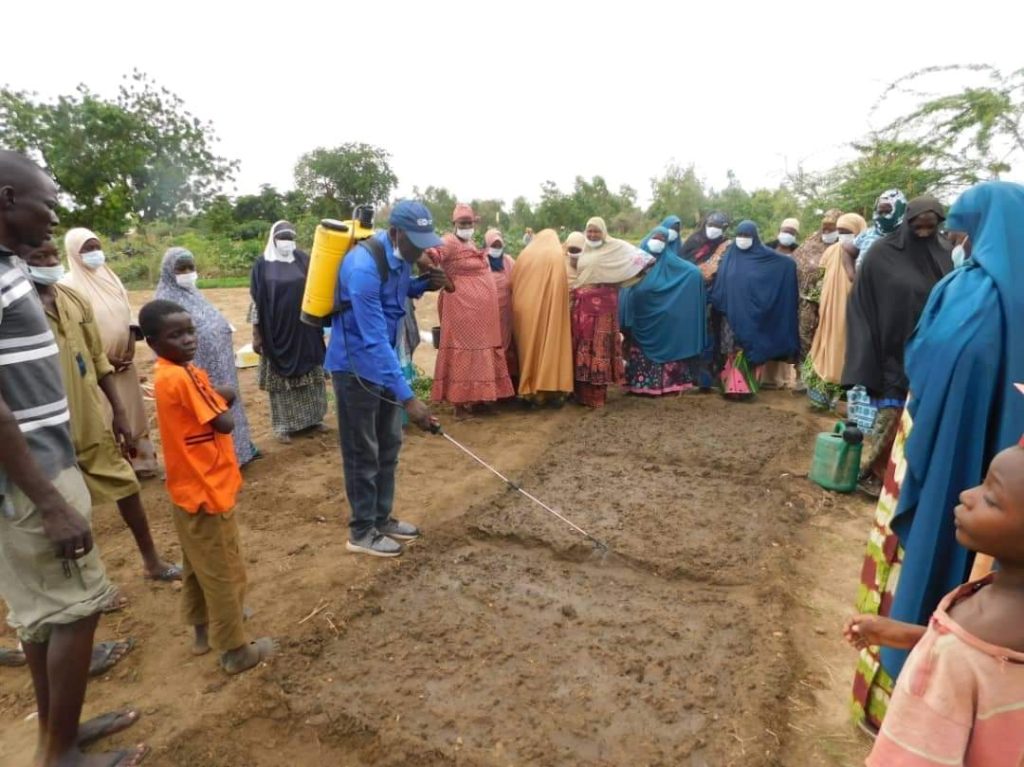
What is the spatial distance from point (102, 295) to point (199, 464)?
2.40 metres

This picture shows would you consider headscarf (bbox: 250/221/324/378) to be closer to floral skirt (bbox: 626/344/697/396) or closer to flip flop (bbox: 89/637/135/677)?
flip flop (bbox: 89/637/135/677)

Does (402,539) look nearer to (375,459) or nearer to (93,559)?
(375,459)

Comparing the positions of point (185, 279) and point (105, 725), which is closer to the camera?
point (105, 725)

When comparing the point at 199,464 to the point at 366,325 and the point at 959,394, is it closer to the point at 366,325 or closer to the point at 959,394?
the point at 366,325

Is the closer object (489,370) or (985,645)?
(985,645)

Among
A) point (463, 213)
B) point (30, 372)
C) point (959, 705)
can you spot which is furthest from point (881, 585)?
point (463, 213)

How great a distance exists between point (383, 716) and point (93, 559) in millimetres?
1078

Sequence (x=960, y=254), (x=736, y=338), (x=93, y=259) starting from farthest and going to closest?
(x=736, y=338), (x=93, y=259), (x=960, y=254)

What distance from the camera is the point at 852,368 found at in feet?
11.9

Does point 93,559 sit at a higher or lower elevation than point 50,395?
lower

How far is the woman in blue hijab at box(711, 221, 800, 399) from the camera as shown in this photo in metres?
6.11

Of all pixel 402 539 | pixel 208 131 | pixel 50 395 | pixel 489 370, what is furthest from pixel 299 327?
pixel 208 131

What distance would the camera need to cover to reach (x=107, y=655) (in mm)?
2537

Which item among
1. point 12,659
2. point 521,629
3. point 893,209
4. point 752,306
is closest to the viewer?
point 12,659
